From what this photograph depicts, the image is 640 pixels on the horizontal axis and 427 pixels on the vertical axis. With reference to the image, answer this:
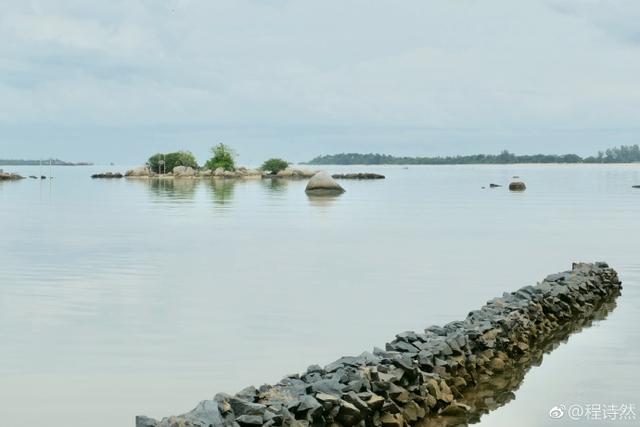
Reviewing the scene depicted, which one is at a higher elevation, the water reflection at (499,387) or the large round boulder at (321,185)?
the large round boulder at (321,185)

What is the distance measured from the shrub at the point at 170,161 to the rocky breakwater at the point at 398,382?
3783 inches

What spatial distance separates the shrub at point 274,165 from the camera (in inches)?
4343

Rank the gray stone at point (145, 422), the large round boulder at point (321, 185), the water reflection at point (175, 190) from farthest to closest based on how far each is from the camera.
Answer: the large round boulder at point (321, 185)
the water reflection at point (175, 190)
the gray stone at point (145, 422)

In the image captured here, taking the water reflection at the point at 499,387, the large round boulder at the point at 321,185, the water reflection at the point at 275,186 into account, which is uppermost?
the large round boulder at the point at 321,185

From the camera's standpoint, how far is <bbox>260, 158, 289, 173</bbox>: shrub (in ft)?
362

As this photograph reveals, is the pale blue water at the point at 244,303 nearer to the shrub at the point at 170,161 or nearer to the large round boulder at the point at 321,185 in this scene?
the large round boulder at the point at 321,185

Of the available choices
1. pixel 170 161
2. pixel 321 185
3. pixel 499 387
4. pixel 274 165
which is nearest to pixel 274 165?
pixel 274 165

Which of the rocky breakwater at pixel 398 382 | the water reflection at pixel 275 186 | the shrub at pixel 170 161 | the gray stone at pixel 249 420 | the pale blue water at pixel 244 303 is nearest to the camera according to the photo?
the gray stone at pixel 249 420

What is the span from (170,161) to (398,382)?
99718 mm

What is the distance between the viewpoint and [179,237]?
2580 cm

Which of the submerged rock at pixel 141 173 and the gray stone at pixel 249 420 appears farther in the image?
the submerged rock at pixel 141 173

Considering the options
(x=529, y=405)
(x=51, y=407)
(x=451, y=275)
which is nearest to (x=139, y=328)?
(x=51, y=407)

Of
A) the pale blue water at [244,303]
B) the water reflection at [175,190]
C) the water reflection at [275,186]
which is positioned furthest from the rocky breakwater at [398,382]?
the water reflection at [275,186]

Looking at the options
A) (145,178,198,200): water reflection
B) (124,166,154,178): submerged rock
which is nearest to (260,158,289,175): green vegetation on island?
(124,166,154,178): submerged rock
